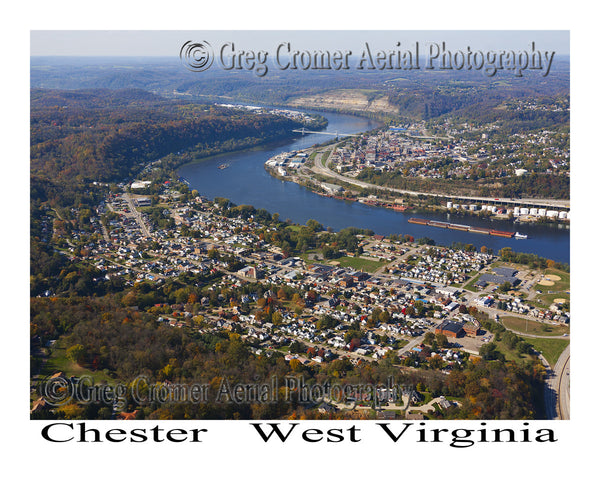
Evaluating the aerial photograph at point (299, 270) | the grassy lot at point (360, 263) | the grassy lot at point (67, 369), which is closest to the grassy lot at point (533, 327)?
the aerial photograph at point (299, 270)

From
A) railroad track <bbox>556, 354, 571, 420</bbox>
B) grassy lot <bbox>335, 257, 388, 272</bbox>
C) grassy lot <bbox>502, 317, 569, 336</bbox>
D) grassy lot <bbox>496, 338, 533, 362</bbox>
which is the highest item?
grassy lot <bbox>335, 257, 388, 272</bbox>

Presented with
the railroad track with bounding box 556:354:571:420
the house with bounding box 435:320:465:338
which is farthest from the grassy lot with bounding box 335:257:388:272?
the railroad track with bounding box 556:354:571:420

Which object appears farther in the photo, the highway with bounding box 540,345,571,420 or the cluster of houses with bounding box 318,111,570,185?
the cluster of houses with bounding box 318,111,570,185

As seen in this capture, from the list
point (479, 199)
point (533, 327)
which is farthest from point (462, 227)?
point (533, 327)

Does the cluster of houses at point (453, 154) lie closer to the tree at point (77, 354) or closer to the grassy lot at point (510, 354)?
the grassy lot at point (510, 354)

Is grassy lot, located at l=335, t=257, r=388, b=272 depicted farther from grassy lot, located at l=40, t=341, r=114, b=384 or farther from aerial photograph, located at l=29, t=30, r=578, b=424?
grassy lot, located at l=40, t=341, r=114, b=384

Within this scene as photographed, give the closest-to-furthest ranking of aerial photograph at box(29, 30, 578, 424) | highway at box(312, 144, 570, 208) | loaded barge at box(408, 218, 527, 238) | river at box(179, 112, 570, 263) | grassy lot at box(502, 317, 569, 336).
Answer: aerial photograph at box(29, 30, 578, 424)
grassy lot at box(502, 317, 569, 336)
river at box(179, 112, 570, 263)
loaded barge at box(408, 218, 527, 238)
highway at box(312, 144, 570, 208)

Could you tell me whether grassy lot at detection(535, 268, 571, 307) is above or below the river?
below

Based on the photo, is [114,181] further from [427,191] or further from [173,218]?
[427,191]
